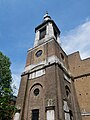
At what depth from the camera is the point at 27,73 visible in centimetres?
1569

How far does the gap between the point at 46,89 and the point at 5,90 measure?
4161 millimetres

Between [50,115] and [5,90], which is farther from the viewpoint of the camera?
[50,115]

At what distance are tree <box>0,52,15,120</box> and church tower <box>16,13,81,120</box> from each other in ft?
6.97

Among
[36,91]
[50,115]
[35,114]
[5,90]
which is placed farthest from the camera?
[36,91]

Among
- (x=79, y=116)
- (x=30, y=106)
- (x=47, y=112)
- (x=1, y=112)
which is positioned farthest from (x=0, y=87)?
(x=79, y=116)

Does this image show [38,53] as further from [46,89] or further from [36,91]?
[46,89]

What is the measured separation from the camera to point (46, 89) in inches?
488

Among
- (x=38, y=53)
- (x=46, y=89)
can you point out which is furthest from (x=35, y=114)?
(x=38, y=53)

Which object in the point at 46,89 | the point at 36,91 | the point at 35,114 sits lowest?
the point at 35,114

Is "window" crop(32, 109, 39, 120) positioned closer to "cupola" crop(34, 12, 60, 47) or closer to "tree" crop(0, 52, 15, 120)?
"tree" crop(0, 52, 15, 120)

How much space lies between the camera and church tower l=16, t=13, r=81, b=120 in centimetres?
1118

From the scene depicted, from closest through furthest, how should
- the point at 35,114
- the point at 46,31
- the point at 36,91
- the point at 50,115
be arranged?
1. the point at 50,115
2. the point at 35,114
3. the point at 36,91
4. the point at 46,31

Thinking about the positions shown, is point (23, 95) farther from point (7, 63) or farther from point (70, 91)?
point (70, 91)

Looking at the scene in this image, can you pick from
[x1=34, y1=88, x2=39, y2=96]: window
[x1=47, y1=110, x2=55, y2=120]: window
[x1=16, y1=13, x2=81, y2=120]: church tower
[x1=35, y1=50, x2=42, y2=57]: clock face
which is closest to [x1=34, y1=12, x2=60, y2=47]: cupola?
[x1=16, y1=13, x2=81, y2=120]: church tower
